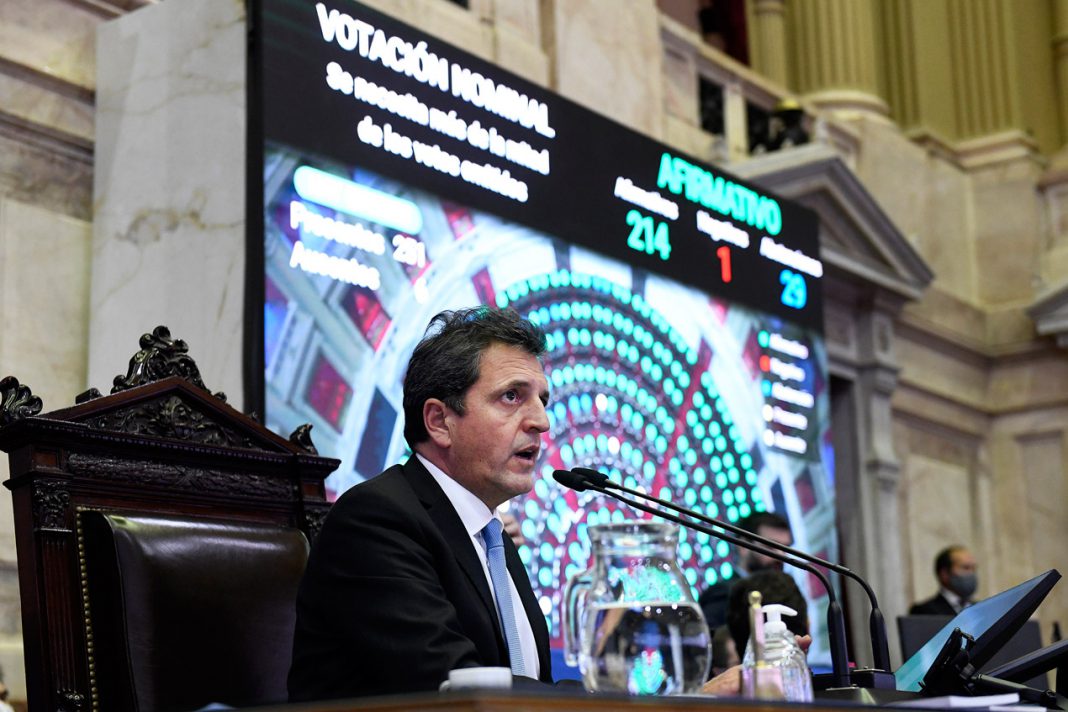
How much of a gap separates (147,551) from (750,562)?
336 centimetres

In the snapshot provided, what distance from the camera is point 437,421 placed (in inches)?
104

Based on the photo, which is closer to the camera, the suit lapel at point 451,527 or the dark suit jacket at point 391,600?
the dark suit jacket at point 391,600

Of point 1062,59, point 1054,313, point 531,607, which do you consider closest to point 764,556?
point 531,607

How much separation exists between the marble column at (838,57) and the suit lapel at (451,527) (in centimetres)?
734

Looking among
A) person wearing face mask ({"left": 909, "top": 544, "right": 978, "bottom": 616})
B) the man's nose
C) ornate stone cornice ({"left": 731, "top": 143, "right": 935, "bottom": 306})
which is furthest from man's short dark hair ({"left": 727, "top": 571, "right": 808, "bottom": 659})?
ornate stone cornice ({"left": 731, "top": 143, "right": 935, "bottom": 306})

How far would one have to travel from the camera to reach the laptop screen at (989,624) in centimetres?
219

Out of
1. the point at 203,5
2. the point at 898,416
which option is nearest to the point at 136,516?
the point at 203,5

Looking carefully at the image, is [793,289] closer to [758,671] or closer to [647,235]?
[647,235]

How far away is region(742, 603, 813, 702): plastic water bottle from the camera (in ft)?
6.08

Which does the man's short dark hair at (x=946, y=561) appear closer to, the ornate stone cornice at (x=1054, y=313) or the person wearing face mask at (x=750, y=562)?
the person wearing face mask at (x=750, y=562)

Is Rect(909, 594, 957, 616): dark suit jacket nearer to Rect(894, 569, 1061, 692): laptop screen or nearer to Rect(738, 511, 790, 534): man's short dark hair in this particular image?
Rect(738, 511, 790, 534): man's short dark hair

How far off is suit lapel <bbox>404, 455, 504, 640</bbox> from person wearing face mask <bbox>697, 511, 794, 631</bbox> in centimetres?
268

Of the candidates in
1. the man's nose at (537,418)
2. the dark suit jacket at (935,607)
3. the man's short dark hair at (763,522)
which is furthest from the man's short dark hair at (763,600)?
the dark suit jacket at (935,607)

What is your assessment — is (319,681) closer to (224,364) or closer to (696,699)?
(696,699)
